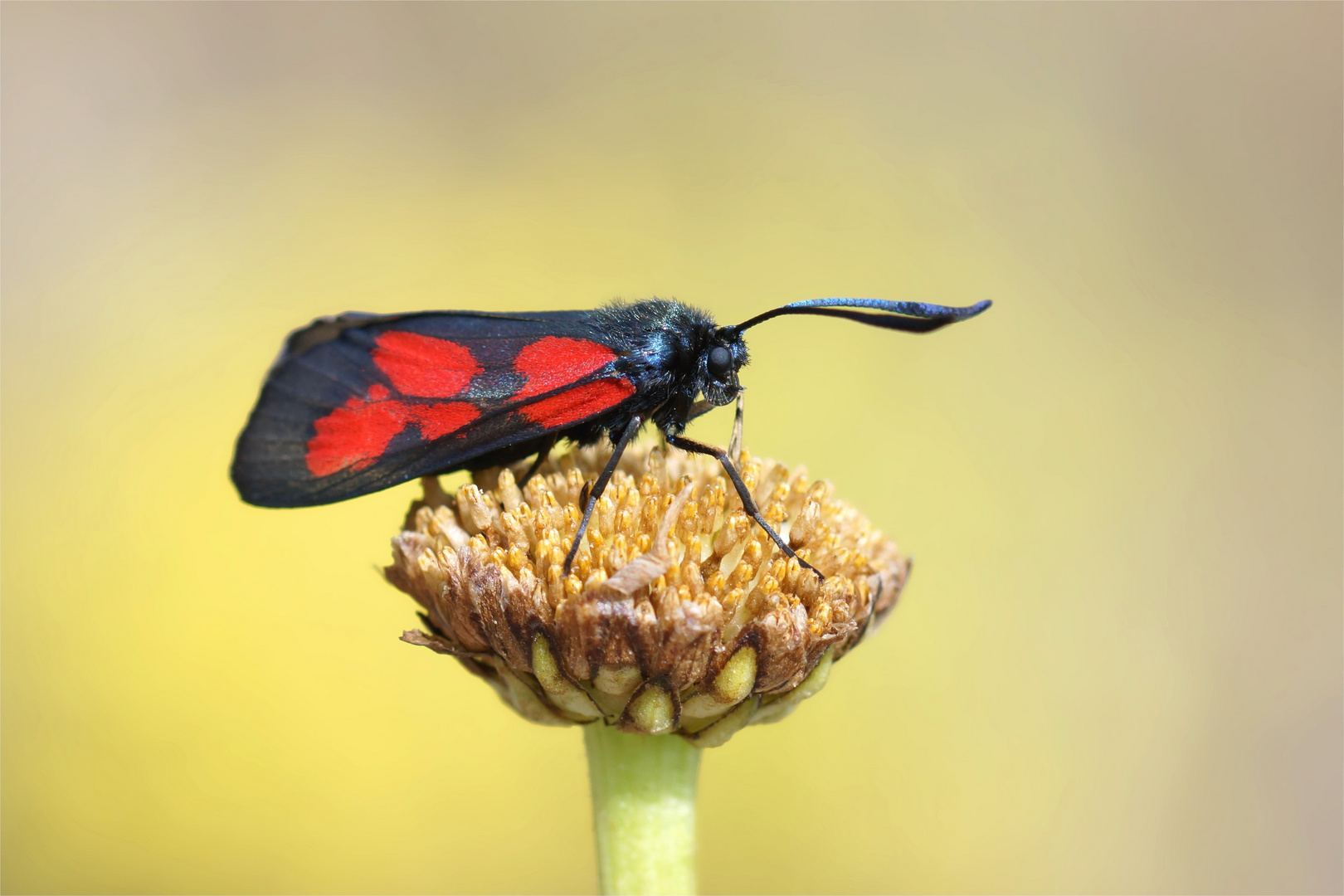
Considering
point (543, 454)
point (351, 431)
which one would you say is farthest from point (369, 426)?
point (543, 454)

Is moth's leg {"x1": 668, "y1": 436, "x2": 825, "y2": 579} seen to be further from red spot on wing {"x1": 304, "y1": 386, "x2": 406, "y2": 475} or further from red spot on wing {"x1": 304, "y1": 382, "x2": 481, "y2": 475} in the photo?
red spot on wing {"x1": 304, "y1": 386, "x2": 406, "y2": 475}

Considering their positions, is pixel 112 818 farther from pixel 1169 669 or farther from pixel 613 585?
pixel 1169 669

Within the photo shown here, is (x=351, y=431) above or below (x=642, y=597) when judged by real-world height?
above

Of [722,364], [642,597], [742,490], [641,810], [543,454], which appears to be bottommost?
[641,810]

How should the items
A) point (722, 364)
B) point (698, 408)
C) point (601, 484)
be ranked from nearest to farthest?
point (601, 484) → point (722, 364) → point (698, 408)

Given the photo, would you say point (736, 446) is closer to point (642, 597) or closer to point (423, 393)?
point (642, 597)

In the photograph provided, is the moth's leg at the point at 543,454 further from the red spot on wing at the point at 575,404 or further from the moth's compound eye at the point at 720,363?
the moth's compound eye at the point at 720,363
